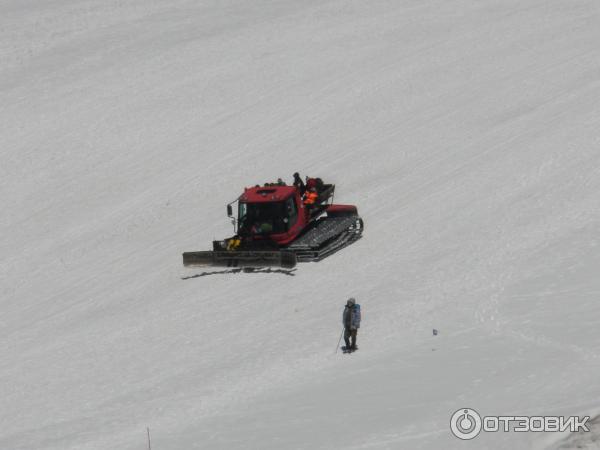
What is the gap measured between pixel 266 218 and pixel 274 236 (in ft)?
1.39

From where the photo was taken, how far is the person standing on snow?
1542 cm

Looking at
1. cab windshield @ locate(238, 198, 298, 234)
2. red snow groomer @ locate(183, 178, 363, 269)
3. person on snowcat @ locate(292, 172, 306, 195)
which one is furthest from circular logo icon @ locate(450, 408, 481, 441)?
person on snowcat @ locate(292, 172, 306, 195)

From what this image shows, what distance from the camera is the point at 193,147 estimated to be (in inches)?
1294

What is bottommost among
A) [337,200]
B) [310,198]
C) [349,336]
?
[349,336]

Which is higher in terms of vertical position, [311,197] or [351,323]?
[311,197]

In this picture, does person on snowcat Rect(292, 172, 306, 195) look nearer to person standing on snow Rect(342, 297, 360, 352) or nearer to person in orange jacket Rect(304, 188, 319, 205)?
person in orange jacket Rect(304, 188, 319, 205)

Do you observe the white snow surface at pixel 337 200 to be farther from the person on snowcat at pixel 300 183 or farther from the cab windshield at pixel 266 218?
the person on snowcat at pixel 300 183

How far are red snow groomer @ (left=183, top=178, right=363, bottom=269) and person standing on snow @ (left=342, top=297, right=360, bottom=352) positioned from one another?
5370mm

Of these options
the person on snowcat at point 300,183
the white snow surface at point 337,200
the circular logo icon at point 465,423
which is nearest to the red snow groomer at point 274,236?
the white snow surface at point 337,200

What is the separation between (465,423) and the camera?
445 inches

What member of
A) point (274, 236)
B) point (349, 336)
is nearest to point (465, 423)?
point (349, 336)

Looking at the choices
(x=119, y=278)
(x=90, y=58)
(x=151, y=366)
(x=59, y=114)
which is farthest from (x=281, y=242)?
(x=90, y=58)

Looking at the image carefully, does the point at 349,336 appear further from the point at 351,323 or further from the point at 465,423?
the point at 465,423

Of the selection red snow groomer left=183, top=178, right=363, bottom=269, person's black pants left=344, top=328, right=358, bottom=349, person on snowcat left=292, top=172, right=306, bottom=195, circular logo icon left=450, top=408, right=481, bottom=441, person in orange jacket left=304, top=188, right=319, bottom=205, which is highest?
person on snowcat left=292, top=172, right=306, bottom=195
